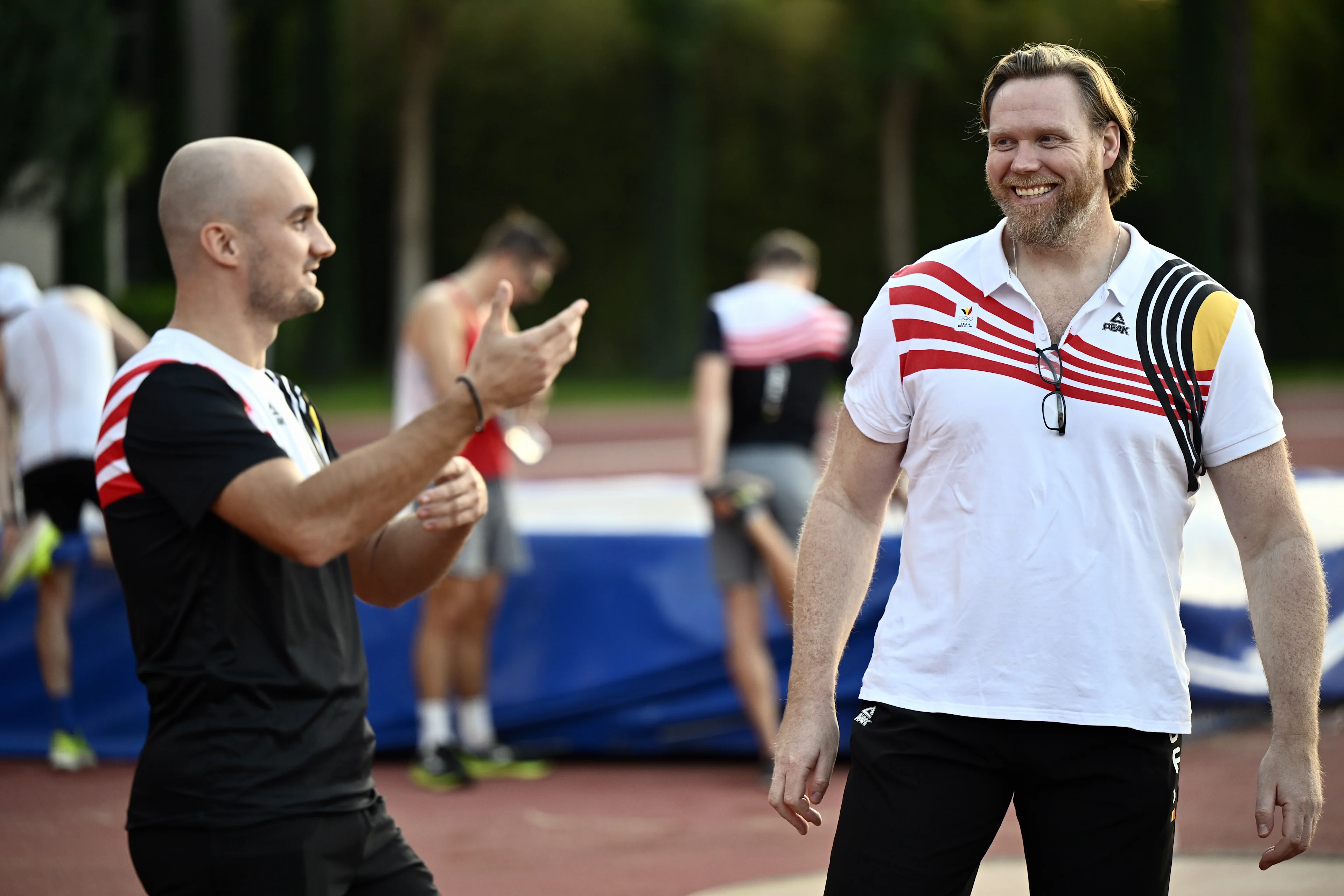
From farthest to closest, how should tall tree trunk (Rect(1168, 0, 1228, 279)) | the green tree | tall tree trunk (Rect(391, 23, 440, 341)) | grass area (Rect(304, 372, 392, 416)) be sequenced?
tall tree trunk (Rect(391, 23, 440, 341))
tall tree trunk (Rect(1168, 0, 1228, 279))
grass area (Rect(304, 372, 392, 416))
the green tree

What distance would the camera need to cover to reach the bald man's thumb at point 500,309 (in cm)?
236

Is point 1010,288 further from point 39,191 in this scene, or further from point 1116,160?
point 39,191

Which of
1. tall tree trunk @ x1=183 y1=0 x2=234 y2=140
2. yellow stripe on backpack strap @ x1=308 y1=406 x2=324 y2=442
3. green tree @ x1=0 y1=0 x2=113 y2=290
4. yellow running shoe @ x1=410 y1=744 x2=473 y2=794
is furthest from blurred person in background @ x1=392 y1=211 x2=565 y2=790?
tall tree trunk @ x1=183 y1=0 x2=234 y2=140

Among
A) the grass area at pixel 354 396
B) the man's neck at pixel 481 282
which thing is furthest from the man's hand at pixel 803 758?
the grass area at pixel 354 396

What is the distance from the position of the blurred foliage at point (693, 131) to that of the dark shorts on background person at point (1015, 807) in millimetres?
23642

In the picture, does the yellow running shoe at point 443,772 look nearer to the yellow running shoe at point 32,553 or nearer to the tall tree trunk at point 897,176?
the yellow running shoe at point 32,553

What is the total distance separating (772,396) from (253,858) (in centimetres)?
392

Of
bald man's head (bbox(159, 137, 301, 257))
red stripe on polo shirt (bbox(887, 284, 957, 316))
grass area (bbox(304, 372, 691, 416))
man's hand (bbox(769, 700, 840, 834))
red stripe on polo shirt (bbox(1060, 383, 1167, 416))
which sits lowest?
grass area (bbox(304, 372, 691, 416))

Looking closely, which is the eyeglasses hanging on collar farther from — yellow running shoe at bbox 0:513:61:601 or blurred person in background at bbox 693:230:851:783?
yellow running shoe at bbox 0:513:61:601

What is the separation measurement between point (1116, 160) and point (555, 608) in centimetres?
425

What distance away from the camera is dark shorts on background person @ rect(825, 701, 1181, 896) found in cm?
237

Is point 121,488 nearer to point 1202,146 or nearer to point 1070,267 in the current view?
point 1070,267

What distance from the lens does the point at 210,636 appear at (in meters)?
2.34

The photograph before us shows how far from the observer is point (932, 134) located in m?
33.9
